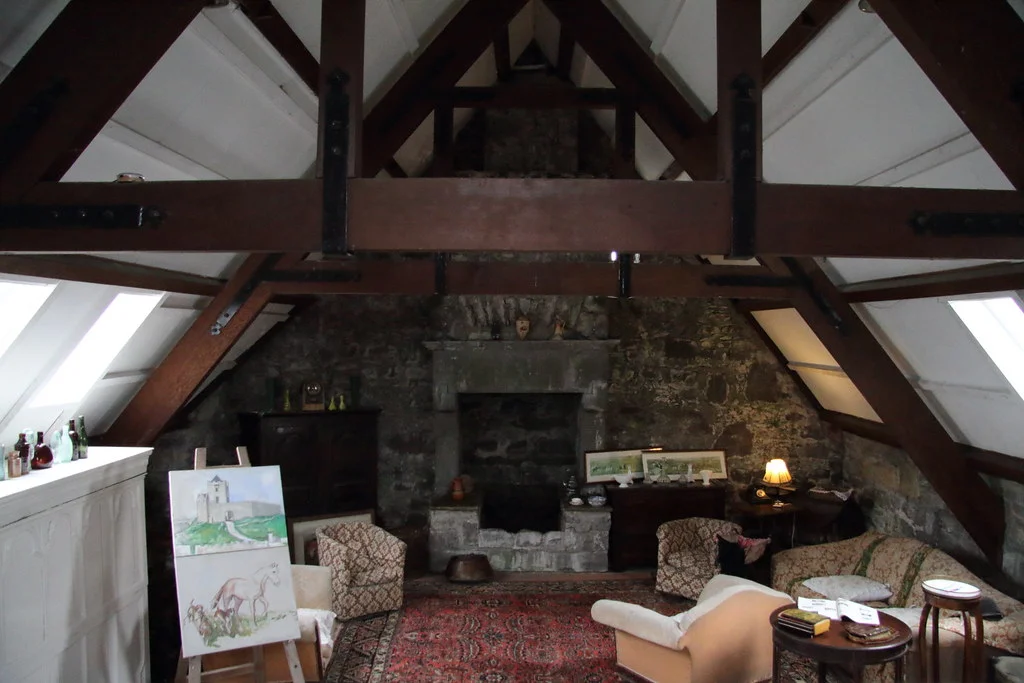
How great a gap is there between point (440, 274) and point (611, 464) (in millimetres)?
2890

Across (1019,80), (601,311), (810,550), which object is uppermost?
(1019,80)

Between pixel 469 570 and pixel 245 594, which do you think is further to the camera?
pixel 469 570

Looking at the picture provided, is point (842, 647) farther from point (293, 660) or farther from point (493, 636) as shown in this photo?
point (293, 660)

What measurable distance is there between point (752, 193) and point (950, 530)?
4215mm

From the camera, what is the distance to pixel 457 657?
5.05m

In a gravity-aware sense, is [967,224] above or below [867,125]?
below

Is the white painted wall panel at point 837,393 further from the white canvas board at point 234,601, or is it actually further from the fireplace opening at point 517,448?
the white canvas board at point 234,601

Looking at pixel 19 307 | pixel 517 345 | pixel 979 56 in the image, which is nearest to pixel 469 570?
pixel 517 345

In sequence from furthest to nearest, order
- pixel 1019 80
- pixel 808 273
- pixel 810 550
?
pixel 810 550, pixel 808 273, pixel 1019 80

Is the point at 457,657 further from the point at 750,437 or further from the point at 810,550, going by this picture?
the point at 750,437

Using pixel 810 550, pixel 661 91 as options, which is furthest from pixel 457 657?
pixel 661 91

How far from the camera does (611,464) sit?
7.22m

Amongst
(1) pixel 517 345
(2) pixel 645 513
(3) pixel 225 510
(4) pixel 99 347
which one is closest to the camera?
(3) pixel 225 510

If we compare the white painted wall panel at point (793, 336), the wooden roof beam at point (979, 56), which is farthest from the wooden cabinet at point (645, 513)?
the wooden roof beam at point (979, 56)
